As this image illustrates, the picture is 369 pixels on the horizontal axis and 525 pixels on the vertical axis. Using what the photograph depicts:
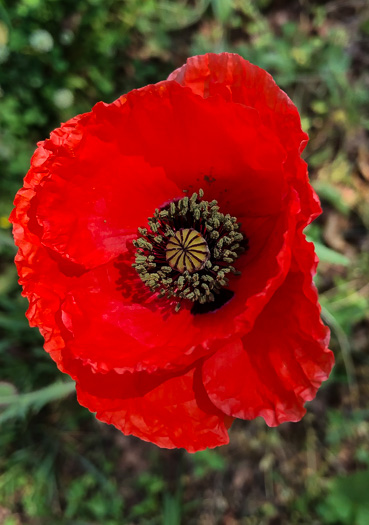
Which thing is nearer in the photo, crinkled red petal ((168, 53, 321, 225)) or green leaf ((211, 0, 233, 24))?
crinkled red petal ((168, 53, 321, 225))

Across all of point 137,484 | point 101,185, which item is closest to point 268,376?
point 101,185

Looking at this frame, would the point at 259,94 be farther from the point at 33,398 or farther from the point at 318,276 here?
the point at 33,398

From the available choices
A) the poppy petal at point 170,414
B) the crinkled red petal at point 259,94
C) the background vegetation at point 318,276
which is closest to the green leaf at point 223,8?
the background vegetation at point 318,276

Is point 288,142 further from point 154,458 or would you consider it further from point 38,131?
point 154,458

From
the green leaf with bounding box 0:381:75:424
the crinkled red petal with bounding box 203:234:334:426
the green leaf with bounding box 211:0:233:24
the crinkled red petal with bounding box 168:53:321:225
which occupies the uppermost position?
the green leaf with bounding box 211:0:233:24

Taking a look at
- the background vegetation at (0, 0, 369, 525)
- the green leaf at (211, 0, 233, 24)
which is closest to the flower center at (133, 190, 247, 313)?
the background vegetation at (0, 0, 369, 525)

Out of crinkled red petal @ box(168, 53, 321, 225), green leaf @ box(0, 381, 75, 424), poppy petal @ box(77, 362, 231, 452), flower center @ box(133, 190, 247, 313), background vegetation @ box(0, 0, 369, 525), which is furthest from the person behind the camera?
background vegetation @ box(0, 0, 369, 525)

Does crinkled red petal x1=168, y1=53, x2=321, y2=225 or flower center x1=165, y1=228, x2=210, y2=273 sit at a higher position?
crinkled red petal x1=168, y1=53, x2=321, y2=225

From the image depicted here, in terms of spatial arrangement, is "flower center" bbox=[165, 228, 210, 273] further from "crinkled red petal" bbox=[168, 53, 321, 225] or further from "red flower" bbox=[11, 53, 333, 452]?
"crinkled red petal" bbox=[168, 53, 321, 225]
